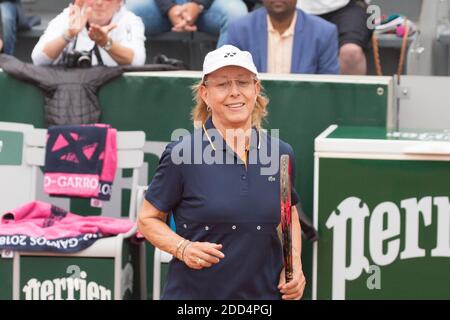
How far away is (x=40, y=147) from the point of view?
772 cm

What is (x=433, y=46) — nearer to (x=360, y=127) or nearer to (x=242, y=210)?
(x=360, y=127)

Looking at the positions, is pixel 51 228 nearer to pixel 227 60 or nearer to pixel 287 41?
pixel 287 41

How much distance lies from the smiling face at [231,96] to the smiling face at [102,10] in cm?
333

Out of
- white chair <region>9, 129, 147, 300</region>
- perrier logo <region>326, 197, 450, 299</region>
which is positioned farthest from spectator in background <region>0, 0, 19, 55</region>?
perrier logo <region>326, 197, 450, 299</region>

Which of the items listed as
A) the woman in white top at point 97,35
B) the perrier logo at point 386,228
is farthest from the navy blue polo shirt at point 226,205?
the woman in white top at point 97,35

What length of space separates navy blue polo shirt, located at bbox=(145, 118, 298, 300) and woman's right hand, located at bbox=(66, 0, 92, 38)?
10.2 feet

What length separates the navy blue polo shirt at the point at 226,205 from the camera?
4.90 metres

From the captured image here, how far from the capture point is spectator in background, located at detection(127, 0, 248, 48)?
8.84 metres

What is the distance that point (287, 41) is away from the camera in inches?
318

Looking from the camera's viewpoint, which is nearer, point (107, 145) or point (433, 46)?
point (107, 145)

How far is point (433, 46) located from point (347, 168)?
2.64 metres

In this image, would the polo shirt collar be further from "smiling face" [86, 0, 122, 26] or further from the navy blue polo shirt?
"smiling face" [86, 0, 122, 26]

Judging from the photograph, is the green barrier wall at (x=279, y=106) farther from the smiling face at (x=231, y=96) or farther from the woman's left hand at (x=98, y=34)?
the smiling face at (x=231, y=96)

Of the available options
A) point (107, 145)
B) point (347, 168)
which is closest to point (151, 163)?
point (107, 145)
